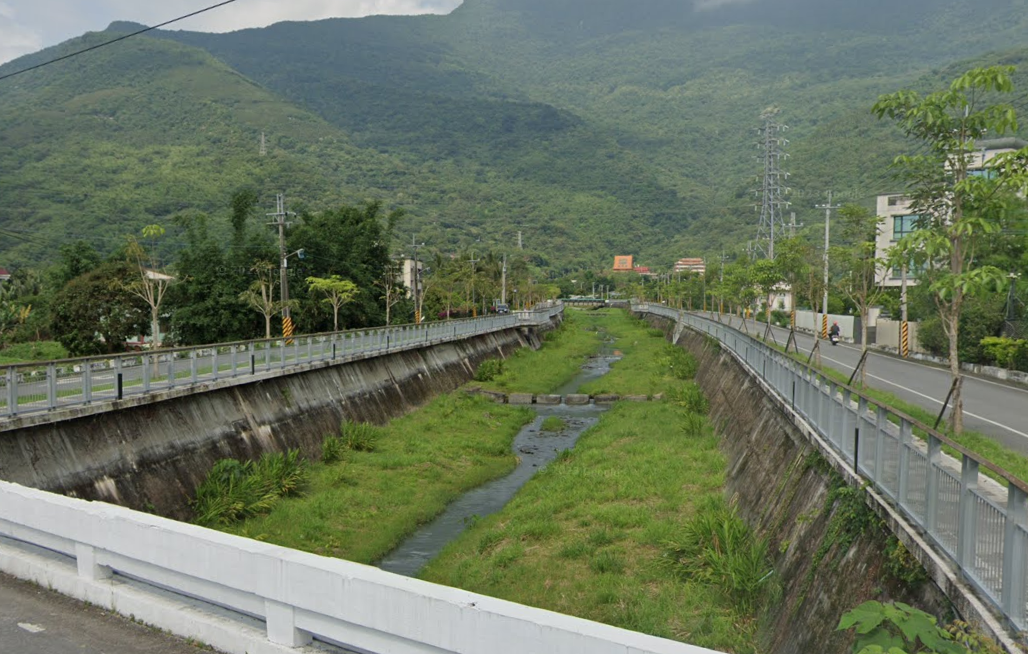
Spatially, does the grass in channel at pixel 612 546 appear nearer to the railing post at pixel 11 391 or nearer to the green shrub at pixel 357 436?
the green shrub at pixel 357 436

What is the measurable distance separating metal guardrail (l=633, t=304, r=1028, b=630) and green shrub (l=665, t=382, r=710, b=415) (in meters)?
18.4

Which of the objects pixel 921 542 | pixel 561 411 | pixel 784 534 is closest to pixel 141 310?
pixel 561 411

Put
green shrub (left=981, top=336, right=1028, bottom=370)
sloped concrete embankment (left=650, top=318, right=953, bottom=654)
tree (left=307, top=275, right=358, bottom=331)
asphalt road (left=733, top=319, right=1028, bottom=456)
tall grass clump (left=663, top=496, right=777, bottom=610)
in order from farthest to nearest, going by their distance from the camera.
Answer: tree (left=307, top=275, right=358, bottom=331) → green shrub (left=981, top=336, right=1028, bottom=370) → asphalt road (left=733, top=319, right=1028, bottom=456) → tall grass clump (left=663, top=496, right=777, bottom=610) → sloped concrete embankment (left=650, top=318, right=953, bottom=654)

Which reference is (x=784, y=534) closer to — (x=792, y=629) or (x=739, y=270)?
(x=792, y=629)

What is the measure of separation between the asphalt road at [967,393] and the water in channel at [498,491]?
38.7 ft

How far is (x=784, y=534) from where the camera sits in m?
12.4

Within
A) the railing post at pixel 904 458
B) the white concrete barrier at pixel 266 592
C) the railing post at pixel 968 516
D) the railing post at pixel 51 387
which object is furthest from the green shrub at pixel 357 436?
the railing post at pixel 968 516

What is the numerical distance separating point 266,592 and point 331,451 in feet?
63.8

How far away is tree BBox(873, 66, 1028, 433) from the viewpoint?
504 inches

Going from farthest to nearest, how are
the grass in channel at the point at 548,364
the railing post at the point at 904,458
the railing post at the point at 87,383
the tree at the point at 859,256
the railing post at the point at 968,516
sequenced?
the grass in channel at the point at 548,364 → the tree at the point at 859,256 → the railing post at the point at 87,383 → the railing post at the point at 904,458 → the railing post at the point at 968,516

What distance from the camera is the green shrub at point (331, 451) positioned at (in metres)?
24.2

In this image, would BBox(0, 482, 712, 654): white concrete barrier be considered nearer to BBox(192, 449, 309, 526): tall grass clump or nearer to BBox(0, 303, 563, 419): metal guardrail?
BBox(0, 303, 563, 419): metal guardrail

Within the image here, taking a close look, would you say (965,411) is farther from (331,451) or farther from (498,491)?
(331,451)

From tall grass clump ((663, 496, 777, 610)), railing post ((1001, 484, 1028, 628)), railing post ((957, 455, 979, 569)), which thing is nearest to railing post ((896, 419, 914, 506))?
railing post ((957, 455, 979, 569))
